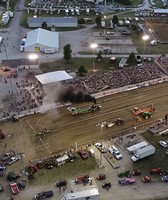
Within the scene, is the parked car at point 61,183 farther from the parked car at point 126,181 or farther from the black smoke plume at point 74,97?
the black smoke plume at point 74,97

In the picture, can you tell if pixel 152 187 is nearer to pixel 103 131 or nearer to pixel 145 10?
pixel 103 131

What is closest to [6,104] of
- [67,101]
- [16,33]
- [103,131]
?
[67,101]

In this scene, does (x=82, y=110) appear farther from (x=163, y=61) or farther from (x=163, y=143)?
(x=163, y=61)

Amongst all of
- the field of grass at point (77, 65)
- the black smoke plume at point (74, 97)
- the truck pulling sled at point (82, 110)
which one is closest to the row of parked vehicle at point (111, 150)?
the truck pulling sled at point (82, 110)

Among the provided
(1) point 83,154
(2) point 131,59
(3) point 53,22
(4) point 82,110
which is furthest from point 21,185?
(3) point 53,22

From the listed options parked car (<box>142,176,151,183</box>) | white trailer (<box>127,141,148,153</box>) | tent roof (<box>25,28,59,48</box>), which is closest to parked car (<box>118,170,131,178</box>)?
parked car (<box>142,176,151,183</box>)

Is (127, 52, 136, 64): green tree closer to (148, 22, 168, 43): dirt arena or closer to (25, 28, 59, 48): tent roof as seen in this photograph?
(148, 22, 168, 43): dirt arena

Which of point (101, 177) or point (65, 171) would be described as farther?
point (65, 171)
